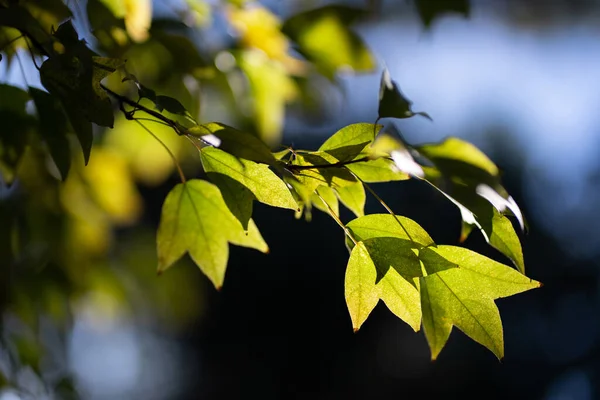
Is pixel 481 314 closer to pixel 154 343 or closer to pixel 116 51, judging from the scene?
pixel 116 51

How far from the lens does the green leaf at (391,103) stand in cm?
43

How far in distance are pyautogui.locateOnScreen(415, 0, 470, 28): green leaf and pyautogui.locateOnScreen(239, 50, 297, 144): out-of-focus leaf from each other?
237 millimetres

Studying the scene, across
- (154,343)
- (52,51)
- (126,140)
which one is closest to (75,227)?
(126,140)

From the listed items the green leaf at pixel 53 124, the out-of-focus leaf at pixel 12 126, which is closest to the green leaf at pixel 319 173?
the green leaf at pixel 53 124

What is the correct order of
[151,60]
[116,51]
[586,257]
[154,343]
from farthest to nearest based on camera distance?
[154,343], [586,257], [151,60], [116,51]

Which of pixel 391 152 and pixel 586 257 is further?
pixel 586 257

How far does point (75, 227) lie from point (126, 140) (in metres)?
0.17

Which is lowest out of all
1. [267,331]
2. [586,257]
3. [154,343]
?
[154,343]

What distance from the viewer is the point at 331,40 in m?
0.75

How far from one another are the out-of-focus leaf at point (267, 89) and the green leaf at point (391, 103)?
0.43 metres

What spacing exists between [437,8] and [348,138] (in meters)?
0.32

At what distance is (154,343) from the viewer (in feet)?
15.1

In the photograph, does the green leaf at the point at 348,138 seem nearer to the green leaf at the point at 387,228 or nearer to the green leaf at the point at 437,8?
the green leaf at the point at 387,228

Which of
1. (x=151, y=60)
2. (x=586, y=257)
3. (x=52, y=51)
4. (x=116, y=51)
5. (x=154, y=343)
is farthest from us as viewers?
(x=154, y=343)
